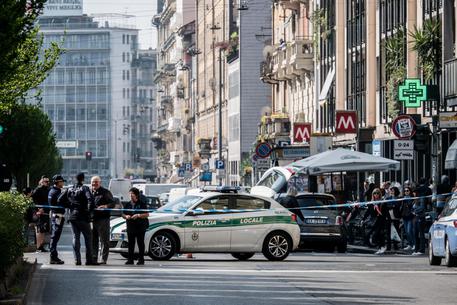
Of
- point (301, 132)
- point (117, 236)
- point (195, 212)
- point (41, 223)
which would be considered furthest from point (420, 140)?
point (301, 132)

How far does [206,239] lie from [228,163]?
7482 centimetres

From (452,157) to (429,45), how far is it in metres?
5.71

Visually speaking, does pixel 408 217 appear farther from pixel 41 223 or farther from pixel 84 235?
pixel 84 235

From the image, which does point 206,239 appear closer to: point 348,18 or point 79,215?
point 79,215

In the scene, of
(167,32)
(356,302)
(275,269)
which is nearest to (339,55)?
(275,269)

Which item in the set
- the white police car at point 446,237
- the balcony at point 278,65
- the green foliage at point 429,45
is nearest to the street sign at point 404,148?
the white police car at point 446,237

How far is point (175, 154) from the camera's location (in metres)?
150

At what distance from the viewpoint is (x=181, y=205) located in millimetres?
32250

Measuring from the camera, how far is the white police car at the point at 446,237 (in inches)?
1080

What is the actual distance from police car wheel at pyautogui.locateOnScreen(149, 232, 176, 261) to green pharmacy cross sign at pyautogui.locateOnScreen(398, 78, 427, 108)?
13.3 metres

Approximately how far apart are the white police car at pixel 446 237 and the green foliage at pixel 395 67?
79.2 ft

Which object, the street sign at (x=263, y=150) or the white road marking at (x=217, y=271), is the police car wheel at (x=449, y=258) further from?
the street sign at (x=263, y=150)

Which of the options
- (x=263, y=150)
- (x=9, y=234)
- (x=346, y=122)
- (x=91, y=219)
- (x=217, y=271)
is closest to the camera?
(x=9, y=234)

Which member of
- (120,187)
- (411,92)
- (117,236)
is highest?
(411,92)
